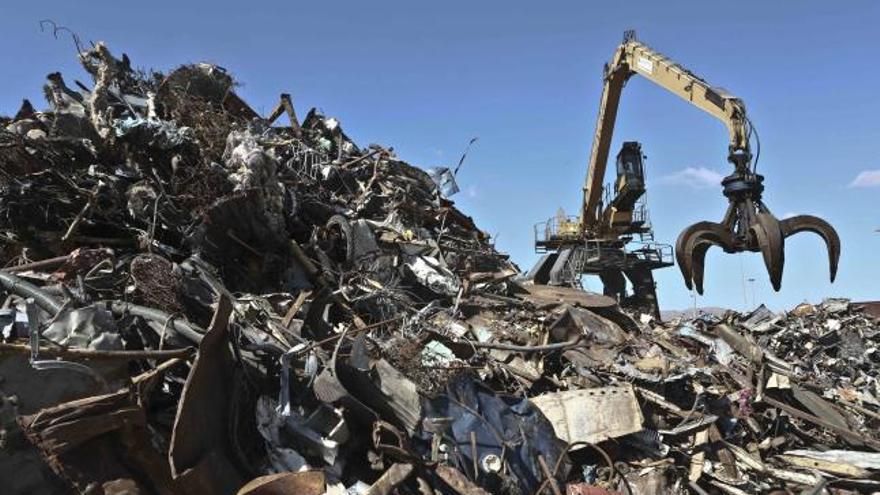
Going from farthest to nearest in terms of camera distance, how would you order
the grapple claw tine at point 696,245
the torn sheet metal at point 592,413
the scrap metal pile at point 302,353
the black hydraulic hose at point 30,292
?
1. the grapple claw tine at point 696,245
2. the torn sheet metal at point 592,413
3. the black hydraulic hose at point 30,292
4. the scrap metal pile at point 302,353

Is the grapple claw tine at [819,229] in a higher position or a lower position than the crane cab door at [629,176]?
lower

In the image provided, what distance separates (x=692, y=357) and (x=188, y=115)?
5761mm

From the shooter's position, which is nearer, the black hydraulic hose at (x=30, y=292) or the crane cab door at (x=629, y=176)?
the black hydraulic hose at (x=30, y=292)

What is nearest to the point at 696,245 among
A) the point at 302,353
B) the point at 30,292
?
the point at 302,353

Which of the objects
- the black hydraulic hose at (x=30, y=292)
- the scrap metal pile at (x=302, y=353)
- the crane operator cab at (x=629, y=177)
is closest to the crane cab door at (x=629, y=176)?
the crane operator cab at (x=629, y=177)

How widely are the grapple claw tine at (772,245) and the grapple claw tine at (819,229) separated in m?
0.28

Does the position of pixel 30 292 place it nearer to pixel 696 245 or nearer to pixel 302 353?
pixel 302 353

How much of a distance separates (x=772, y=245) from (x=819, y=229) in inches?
30.7

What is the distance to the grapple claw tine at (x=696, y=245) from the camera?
641cm

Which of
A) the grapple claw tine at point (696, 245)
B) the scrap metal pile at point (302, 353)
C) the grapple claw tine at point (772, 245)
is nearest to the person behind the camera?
the scrap metal pile at point (302, 353)

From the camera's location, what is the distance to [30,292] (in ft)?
13.2

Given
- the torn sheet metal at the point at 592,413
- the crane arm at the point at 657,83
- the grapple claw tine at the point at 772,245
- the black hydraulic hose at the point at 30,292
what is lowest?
the torn sheet metal at the point at 592,413

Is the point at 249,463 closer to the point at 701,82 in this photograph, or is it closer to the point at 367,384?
the point at 367,384

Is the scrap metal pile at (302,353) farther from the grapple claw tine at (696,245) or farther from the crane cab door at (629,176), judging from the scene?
the crane cab door at (629,176)
